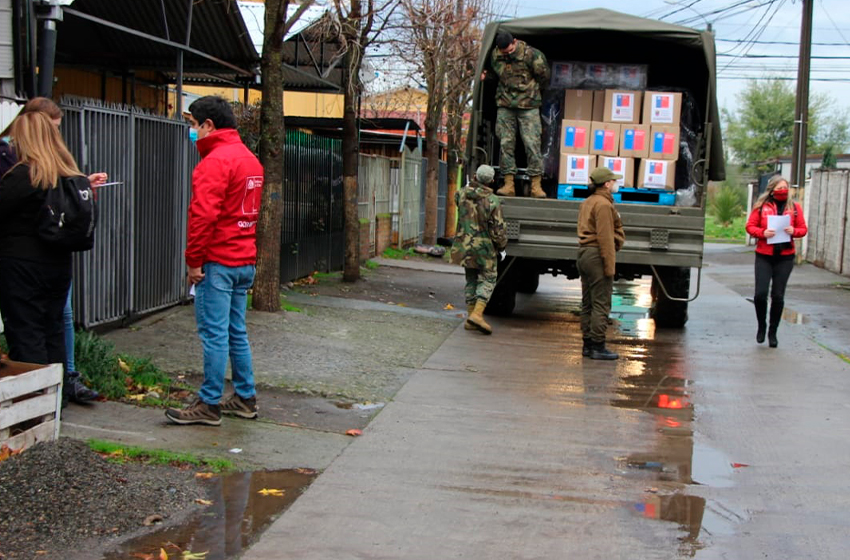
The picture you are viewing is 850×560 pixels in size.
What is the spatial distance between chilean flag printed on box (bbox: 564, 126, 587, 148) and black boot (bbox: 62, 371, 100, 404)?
6.69 metres

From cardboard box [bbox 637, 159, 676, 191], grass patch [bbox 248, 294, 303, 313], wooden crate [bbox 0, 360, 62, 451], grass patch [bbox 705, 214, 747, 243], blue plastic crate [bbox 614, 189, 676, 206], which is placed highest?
cardboard box [bbox 637, 159, 676, 191]

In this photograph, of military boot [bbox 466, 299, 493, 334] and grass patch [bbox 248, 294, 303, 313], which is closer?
grass patch [bbox 248, 294, 303, 313]

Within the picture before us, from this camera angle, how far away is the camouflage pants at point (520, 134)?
1130cm

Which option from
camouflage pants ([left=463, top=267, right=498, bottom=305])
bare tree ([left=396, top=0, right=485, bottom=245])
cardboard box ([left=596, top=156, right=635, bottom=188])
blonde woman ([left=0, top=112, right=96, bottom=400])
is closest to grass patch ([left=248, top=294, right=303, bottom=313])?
camouflage pants ([left=463, top=267, right=498, bottom=305])

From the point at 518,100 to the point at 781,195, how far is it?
3.07m

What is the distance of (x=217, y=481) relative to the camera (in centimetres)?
504

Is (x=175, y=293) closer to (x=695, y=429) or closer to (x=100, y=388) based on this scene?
(x=100, y=388)

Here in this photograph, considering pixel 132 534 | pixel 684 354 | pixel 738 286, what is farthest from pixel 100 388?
pixel 738 286

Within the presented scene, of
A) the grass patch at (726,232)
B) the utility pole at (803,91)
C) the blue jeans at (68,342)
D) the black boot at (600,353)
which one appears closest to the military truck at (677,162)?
the black boot at (600,353)

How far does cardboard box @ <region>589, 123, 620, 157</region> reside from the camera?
11.2 m

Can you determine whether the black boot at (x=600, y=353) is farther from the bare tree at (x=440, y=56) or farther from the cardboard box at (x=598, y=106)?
the bare tree at (x=440, y=56)

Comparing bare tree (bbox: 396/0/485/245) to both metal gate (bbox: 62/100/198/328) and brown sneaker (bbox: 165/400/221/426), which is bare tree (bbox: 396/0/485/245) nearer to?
metal gate (bbox: 62/100/198/328)

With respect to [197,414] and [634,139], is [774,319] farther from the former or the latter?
[197,414]

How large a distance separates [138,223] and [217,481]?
4545 millimetres
